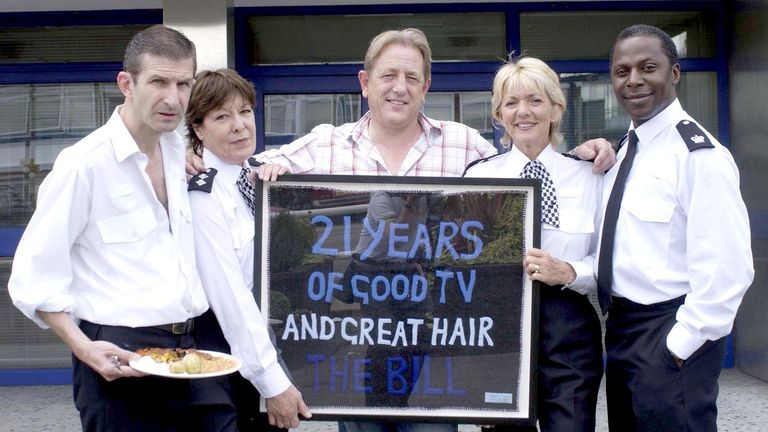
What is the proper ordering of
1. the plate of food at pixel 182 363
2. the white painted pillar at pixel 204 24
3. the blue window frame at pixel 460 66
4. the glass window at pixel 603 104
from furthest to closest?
the glass window at pixel 603 104 → the blue window frame at pixel 460 66 → the white painted pillar at pixel 204 24 → the plate of food at pixel 182 363

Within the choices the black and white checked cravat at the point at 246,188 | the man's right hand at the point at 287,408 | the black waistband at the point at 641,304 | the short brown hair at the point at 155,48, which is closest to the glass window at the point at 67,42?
the black and white checked cravat at the point at 246,188


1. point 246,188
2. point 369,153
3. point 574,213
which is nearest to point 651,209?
point 574,213

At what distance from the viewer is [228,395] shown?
9.37 feet

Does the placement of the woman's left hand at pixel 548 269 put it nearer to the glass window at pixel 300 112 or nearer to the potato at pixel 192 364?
the potato at pixel 192 364

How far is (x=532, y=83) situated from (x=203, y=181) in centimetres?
113

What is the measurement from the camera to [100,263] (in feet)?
8.32

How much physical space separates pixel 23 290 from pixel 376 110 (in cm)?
131

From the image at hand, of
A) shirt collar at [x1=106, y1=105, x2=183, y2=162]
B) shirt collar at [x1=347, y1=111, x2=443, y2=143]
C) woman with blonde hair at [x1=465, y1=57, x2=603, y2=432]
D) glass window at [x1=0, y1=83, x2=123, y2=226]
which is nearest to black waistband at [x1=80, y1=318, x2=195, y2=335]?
shirt collar at [x1=106, y1=105, x2=183, y2=162]

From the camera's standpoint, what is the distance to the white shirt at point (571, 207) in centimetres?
300

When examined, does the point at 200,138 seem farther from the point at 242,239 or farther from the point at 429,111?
the point at 429,111

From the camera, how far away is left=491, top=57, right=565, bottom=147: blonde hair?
3027mm

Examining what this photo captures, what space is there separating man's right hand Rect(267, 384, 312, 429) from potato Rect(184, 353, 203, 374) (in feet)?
1.53

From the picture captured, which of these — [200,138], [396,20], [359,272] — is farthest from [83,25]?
[359,272]

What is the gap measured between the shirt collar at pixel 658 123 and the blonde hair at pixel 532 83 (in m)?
0.29
